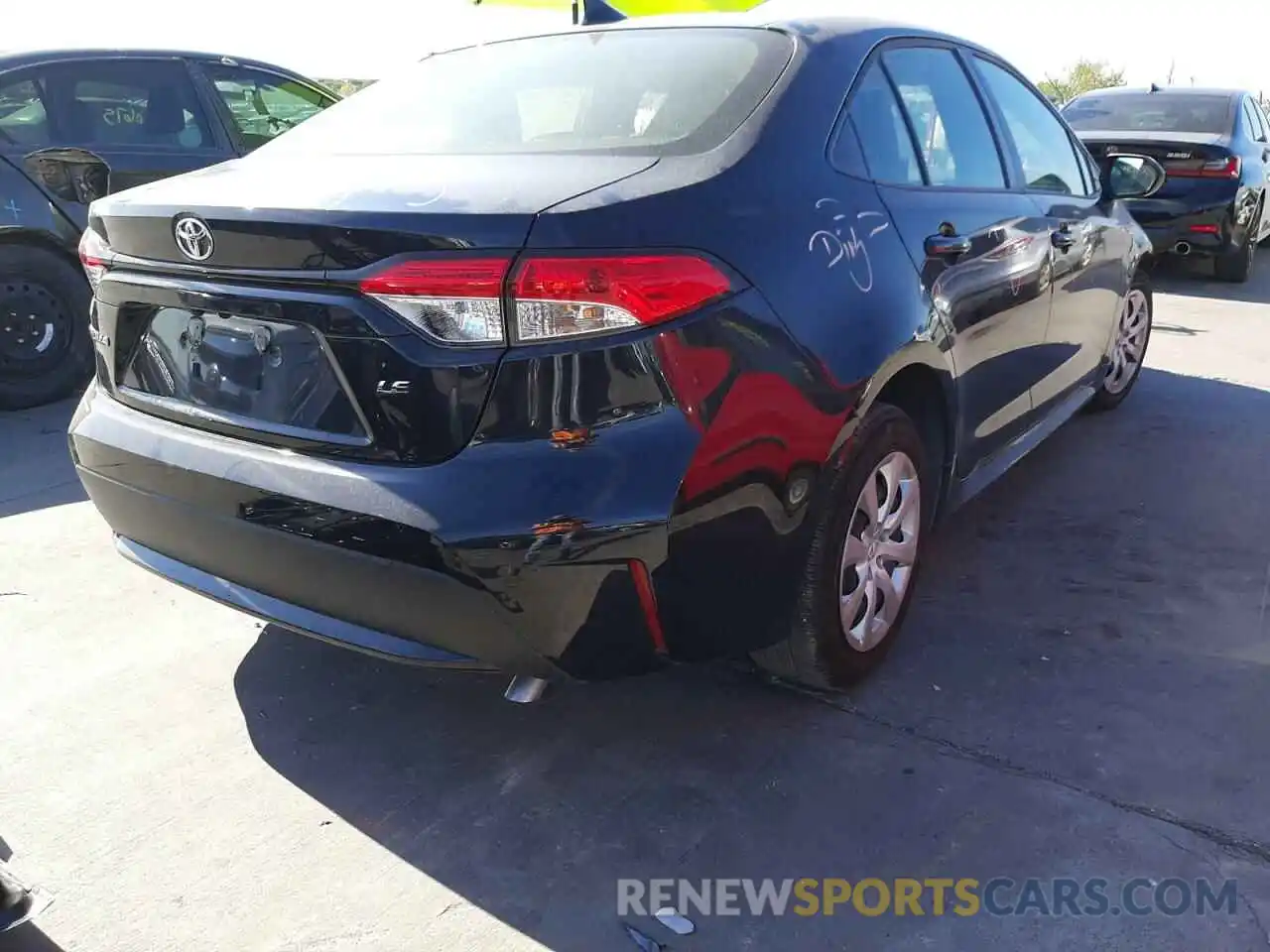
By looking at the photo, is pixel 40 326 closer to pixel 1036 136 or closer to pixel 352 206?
pixel 352 206

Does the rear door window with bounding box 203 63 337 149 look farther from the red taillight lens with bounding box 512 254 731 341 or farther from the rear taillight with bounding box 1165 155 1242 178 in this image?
the rear taillight with bounding box 1165 155 1242 178

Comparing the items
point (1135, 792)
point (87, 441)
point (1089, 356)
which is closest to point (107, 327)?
point (87, 441)

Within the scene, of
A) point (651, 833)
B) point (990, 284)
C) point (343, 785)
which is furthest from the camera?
point (990, 284)

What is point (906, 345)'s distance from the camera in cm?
258

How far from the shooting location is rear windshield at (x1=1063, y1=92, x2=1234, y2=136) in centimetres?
877

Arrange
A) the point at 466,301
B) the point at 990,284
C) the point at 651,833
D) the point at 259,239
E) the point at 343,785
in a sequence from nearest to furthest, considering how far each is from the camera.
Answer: the point at 466,301 < the point at 259,239 < the point at 651,833 < the point at 343,785 < the point at 990,284

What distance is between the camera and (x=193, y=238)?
2166 mm

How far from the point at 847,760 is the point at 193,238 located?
184 cm

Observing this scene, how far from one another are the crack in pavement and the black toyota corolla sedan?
12cm

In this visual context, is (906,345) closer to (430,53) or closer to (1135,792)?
(1135,792)

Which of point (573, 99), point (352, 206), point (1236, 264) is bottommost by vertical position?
point (1236, 264)

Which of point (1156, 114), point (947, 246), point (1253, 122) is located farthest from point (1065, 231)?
point (1253, 122)

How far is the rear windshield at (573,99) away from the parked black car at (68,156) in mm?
2910

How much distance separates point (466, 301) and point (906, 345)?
1167 mm
